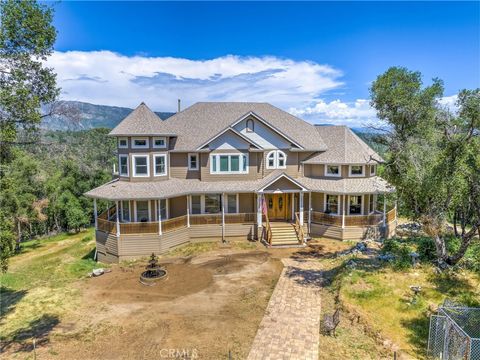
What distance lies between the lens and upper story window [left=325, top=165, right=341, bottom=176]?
2325 cm

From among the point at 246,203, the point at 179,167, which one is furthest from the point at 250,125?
the point at 179,167

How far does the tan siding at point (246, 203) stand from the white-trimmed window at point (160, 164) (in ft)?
18.8

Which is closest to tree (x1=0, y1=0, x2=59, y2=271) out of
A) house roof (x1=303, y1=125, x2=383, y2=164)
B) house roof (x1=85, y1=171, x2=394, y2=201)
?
house roof (x1=85, y1=171, x2=394, y2=201)

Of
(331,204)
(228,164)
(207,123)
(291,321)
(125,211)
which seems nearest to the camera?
(291,321)

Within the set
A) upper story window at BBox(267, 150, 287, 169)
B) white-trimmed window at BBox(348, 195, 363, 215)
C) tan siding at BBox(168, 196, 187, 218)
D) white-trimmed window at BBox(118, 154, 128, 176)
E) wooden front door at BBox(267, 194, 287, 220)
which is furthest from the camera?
wooden front door at BBox(267, 194, 287, 220)

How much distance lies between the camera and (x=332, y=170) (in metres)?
23.5

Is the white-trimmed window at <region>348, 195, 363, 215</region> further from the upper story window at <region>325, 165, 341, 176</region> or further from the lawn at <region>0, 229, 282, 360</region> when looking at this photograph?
the lawn at <region>0, 229, 282, 360</region>

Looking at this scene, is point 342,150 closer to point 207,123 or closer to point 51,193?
point 207,123

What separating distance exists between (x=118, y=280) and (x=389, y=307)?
12.8 meters

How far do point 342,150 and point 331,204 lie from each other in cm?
419

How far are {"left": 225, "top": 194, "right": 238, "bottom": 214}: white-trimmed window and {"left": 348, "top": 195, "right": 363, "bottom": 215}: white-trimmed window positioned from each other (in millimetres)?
8313

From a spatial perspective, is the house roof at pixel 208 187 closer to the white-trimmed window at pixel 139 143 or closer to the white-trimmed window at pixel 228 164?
the white-trimmed window at pixel 228 164

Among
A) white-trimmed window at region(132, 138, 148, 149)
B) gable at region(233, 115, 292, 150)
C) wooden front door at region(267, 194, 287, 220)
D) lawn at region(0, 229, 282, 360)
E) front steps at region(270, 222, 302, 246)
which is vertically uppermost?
gable at region(233, 115, 292, 150)

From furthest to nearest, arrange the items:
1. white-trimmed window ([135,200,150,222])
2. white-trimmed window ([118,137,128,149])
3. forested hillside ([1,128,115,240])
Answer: forested hillside ([1,128,115,240])
white-trimmed window ([118,137,128,149])
white-trimmed window ([135,200,150,222])
